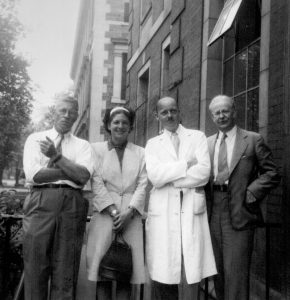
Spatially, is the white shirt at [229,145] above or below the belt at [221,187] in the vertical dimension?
above

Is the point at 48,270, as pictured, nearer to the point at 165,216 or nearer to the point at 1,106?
the point at 165,216

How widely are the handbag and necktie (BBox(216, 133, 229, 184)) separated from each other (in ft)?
3.22

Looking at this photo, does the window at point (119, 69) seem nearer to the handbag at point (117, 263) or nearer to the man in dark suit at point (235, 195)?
the man in dark suit at point (235, 195)

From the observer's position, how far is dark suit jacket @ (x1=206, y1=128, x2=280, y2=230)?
343cm

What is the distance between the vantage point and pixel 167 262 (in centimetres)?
352

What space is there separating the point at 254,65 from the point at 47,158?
10.3 feet

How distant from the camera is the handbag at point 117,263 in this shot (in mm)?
3461

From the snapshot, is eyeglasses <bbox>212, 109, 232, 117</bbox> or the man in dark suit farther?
eyeglasses <bbox>212, 109, 232, 117</bbox>

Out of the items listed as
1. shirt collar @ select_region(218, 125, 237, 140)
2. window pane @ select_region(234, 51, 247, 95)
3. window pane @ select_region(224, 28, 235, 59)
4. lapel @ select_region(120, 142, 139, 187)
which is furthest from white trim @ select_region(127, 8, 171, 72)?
lapel @ select_region(120, 142, 139, 187)

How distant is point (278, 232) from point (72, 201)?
2.26 m

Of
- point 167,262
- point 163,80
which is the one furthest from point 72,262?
point 163,80

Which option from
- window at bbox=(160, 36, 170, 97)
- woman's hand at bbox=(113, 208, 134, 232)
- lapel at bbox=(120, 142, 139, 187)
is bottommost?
woman's hand at bbox=(113, 208, 134, 232)

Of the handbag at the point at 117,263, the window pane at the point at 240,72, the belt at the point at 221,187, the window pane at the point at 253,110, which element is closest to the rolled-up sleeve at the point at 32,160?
the handbag at the point at 117,263

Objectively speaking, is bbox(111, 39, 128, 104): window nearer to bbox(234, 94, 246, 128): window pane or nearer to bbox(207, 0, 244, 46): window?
bbox(207, 0, 244, 46): window
